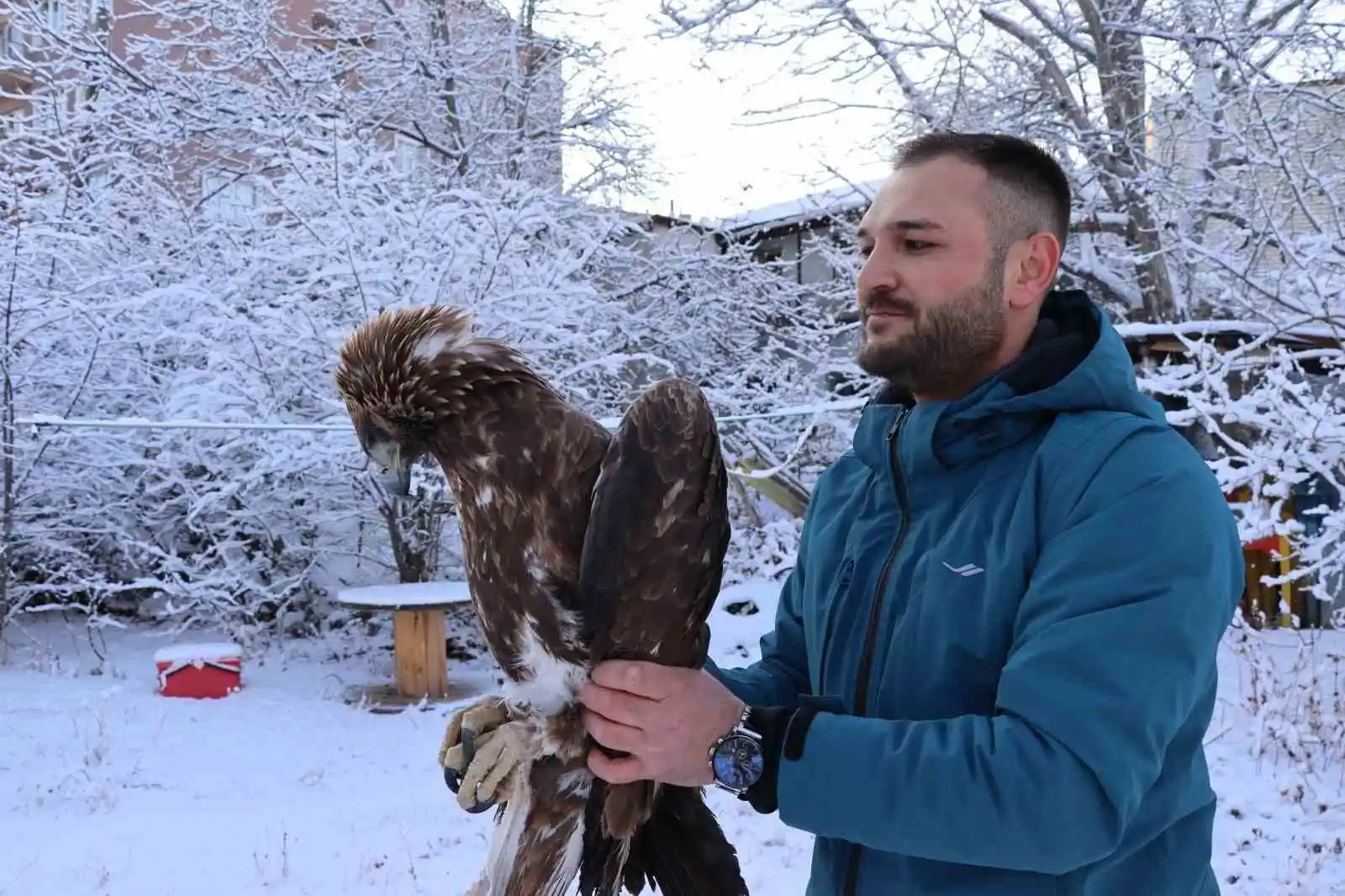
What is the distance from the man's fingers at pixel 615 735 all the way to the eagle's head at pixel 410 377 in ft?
2.35

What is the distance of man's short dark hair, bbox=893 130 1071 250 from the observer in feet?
5.26

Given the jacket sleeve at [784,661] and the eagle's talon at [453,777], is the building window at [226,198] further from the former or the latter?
the jacket sleeve at [784,661]

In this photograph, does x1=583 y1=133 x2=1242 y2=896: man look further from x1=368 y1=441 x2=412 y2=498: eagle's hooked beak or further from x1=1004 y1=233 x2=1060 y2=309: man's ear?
x1=368 y1=441 x2=412 y2=498: eagle's hooked beak

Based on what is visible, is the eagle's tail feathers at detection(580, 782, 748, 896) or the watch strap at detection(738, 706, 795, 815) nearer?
the watch strap at detection(738, 706, 795, 815)

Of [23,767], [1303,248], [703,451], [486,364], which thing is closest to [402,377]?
[486,364]

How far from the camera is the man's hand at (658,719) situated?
133 cm

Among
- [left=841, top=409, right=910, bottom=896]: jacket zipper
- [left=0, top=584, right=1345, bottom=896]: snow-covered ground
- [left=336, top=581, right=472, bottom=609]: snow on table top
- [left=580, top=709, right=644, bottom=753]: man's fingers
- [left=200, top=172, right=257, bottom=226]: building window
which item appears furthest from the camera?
[left=200, top=172, right=257, bottom=226]: building window

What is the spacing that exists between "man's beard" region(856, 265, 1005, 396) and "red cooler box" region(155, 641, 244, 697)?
6074mm

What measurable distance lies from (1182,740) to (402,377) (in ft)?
4.57

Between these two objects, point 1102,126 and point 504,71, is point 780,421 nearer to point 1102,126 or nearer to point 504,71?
point 1102,126

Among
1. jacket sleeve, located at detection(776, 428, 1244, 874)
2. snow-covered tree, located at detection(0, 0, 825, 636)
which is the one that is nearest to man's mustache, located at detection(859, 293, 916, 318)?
jacket sleeve, located at detection(776, 428, 1244, 874)

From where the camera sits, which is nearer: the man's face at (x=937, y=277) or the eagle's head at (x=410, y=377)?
the man's face at (x=937, y=277)

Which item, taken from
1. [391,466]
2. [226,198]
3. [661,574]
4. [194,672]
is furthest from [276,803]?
[226,198]

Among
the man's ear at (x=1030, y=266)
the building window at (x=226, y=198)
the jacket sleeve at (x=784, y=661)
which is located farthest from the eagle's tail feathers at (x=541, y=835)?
the building window at (x=226, y=198)
